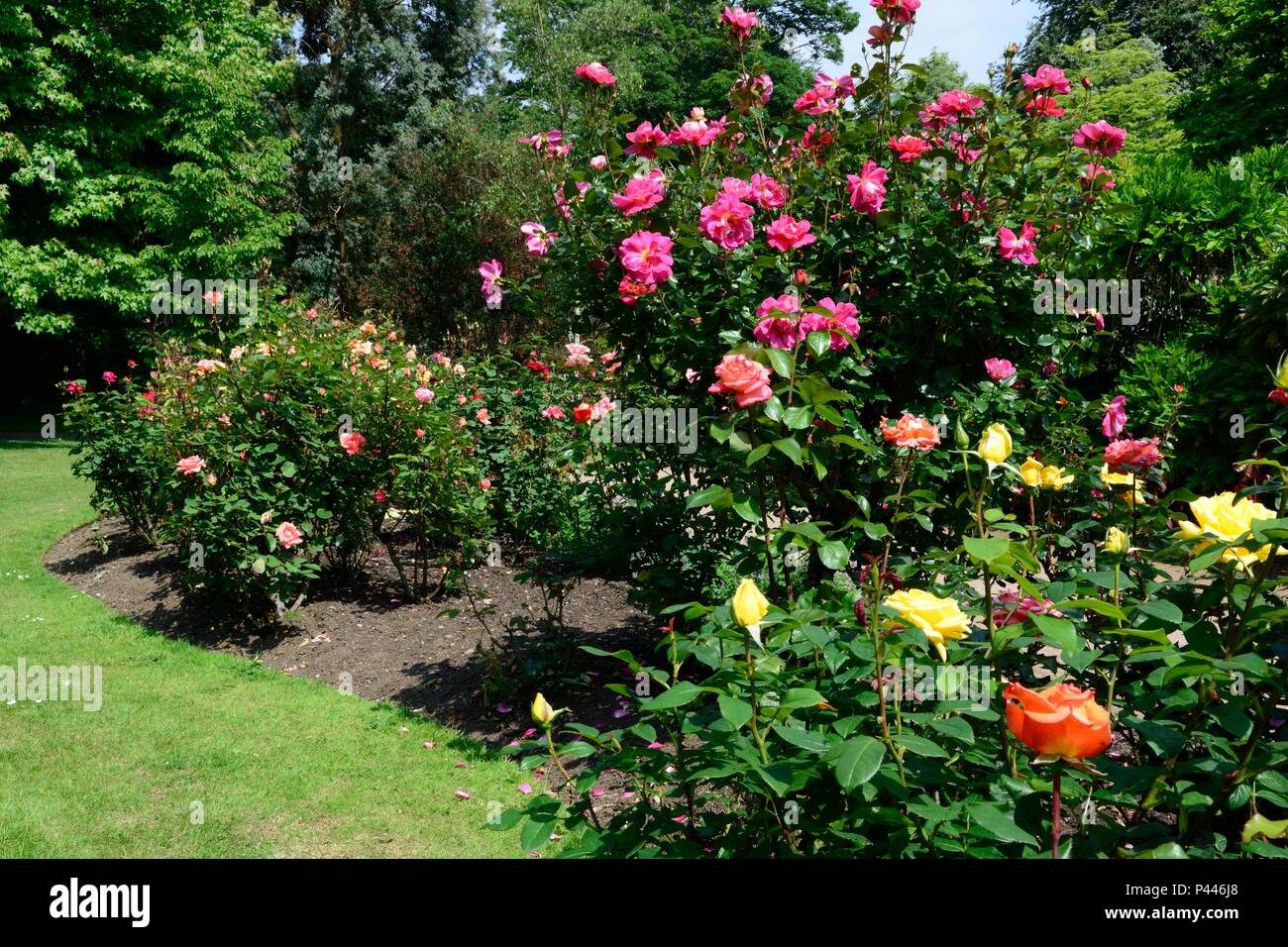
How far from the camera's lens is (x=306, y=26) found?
2367cm

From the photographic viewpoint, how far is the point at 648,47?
29.7 metres

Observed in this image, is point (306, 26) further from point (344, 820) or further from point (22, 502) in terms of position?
point (344, 820)

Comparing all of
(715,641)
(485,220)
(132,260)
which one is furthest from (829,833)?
(132,260)

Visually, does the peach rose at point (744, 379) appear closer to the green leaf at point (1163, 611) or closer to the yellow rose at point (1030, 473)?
the yellow rose at point (1030, 473)

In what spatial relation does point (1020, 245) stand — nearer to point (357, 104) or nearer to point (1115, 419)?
point (1115, 419)

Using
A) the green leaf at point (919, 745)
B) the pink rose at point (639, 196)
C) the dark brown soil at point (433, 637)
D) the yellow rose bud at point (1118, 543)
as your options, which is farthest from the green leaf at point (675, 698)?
the dark brown soil at point (433, 637)

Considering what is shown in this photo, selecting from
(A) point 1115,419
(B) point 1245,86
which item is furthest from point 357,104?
(A) point 1115,419

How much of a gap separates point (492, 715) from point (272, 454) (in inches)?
95.3

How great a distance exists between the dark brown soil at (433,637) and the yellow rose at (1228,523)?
2.55m

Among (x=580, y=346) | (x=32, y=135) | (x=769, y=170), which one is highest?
(x=32, y=135)

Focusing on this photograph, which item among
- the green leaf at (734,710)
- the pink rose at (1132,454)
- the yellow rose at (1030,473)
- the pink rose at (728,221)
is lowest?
the green leaf at (734,710)

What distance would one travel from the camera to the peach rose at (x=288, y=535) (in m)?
4.96

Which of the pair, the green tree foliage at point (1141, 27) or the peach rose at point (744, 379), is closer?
the peach rose at point (744, 379)

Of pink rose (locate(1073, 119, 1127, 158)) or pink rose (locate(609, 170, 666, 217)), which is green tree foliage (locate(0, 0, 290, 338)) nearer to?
pink rose (locate(609, 170, 666, 217))
